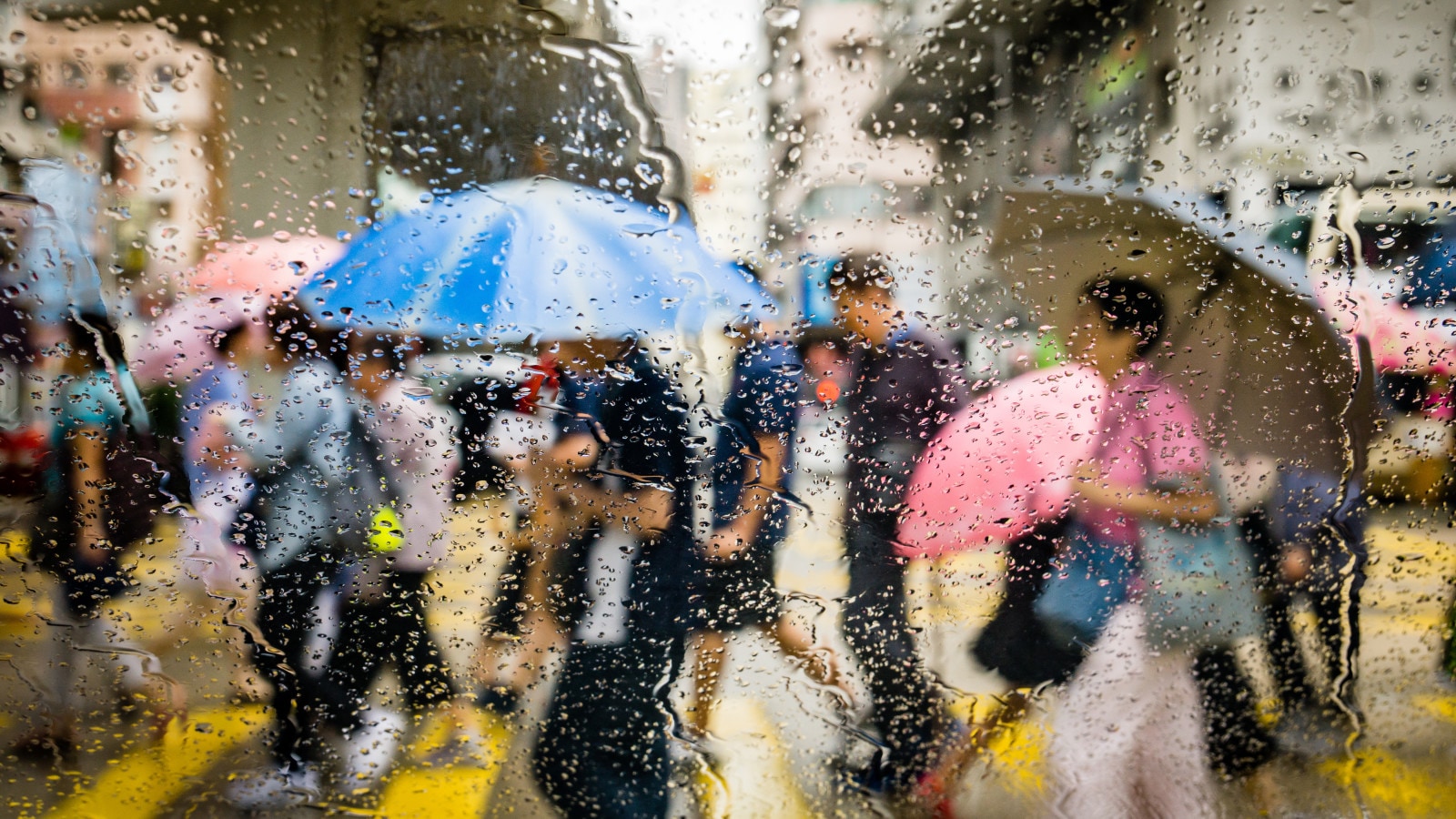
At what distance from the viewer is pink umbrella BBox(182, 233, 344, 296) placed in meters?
1.01

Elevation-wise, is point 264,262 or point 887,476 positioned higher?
point 264,262

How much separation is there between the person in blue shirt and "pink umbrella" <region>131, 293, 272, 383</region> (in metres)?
0.63

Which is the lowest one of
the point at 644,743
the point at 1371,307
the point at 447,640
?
the point at 644,743

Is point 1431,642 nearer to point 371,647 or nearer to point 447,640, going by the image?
point 447,640

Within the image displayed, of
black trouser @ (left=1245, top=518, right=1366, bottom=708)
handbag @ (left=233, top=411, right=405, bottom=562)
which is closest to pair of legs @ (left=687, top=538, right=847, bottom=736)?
handbag @ (left=233, top=411, right=405, bottom=562)

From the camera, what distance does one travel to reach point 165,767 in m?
1.12

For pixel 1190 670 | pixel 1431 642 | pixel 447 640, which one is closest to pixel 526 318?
pixel 447 640

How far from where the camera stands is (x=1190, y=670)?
1.17 m

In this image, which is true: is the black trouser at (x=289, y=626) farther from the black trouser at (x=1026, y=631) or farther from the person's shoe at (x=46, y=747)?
the black trouser at (x=1026, y=631)

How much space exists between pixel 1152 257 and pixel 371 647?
3.92 feet

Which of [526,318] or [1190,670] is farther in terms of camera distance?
[1190,670]

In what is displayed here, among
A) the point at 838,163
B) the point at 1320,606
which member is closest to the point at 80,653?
the point at 838,163

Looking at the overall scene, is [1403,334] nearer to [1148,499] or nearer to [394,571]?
[1148,499]

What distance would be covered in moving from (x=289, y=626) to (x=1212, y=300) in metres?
1.34
